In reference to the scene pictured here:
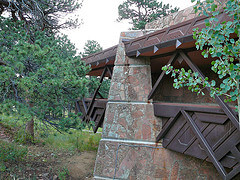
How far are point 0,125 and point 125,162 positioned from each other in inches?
320

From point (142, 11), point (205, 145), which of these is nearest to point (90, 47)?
point (142, 11)

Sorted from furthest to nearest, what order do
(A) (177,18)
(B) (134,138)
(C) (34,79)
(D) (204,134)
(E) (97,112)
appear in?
(E) (97,112) < (A) (177,18) < (B) (134,138) < (C) (34,79) < (D) (204,134)

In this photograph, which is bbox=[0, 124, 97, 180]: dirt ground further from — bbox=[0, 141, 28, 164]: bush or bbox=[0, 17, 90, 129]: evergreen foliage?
bbox=[0, 17, 90, 129]: evergreen foliage

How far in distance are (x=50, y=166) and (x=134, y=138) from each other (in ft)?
12.4

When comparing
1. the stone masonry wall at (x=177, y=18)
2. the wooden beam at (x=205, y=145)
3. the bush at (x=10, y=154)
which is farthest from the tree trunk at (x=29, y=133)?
the wooden beam at (x=205, y=145)

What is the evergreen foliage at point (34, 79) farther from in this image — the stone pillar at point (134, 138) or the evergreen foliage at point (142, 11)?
the evergreen foliage at point (142, 11)

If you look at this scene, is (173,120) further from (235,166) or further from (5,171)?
(5,171)

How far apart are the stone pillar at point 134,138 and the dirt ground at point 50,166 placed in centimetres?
217

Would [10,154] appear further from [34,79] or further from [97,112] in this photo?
[34,79]

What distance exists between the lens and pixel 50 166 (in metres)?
6.57

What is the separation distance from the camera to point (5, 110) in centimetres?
351

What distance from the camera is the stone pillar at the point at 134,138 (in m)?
4.10

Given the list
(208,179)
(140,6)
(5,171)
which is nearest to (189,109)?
(208,179)

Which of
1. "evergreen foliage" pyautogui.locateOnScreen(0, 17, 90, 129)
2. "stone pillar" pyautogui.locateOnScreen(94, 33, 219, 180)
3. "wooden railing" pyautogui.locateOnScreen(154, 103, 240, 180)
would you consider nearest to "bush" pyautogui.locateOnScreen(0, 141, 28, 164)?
"evergreen foliage" pyautogui.locateOnScreen(0, 17, 90, 129)
